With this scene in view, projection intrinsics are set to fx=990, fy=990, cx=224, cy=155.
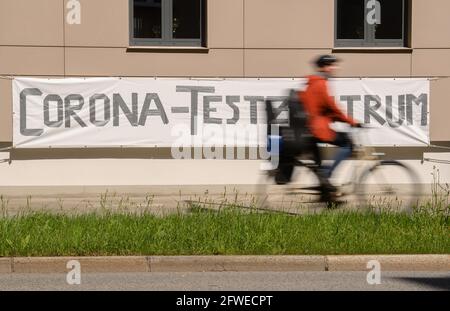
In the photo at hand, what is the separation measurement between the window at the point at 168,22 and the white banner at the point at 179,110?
0.89 meters

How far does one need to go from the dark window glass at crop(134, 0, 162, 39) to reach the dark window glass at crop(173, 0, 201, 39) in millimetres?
277

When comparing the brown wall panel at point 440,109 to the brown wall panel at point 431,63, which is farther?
the brown wall panel at point 431,63

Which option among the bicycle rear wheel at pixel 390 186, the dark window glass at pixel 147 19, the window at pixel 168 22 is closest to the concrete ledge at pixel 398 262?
the bicycle rear wheel at pixel 390 186

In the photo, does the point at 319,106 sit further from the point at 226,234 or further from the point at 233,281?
the point at 233,281

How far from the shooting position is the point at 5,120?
16297mm

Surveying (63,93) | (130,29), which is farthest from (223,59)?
(63,93)

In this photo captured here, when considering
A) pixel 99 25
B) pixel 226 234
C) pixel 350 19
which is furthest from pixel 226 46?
pixel 226 234

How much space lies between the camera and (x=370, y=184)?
11.7 metres

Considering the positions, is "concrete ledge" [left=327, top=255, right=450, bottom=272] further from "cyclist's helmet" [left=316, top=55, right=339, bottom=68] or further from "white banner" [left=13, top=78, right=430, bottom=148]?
"white banner" [left=13, top=78, right=430, bottom=148]

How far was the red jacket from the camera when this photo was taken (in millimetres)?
11680

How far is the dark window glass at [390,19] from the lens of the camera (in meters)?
17.3

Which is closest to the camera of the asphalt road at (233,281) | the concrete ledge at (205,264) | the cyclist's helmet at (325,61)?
the asphalt road at (233,281)

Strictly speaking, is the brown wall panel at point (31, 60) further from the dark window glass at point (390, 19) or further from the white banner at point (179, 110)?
the dark window glass at point (390, 19)
